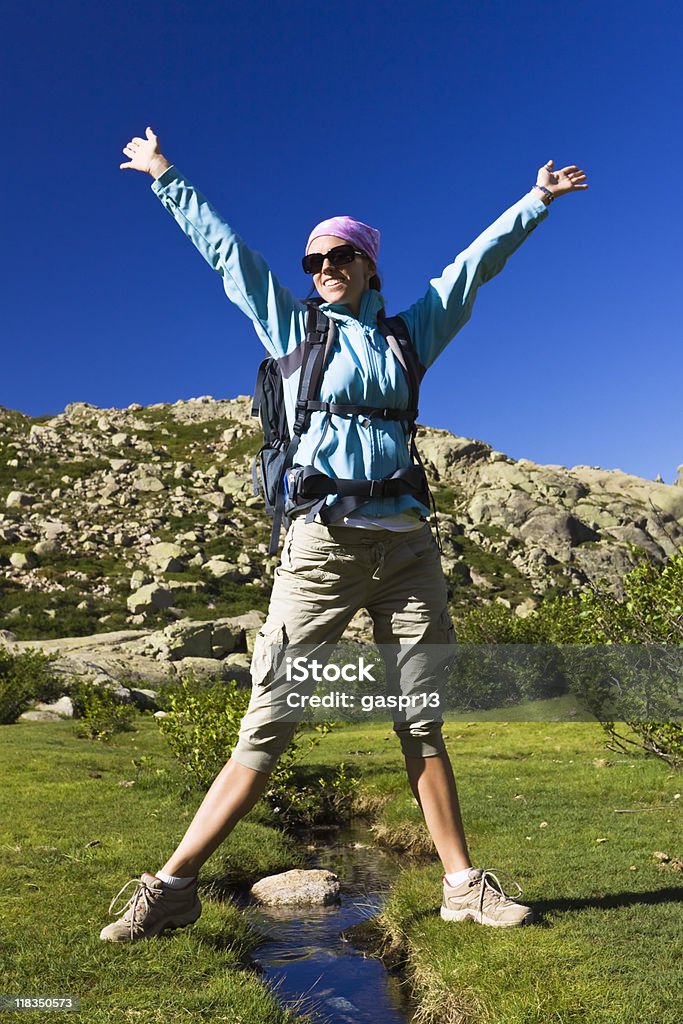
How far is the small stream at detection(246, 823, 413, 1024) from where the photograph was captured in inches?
173

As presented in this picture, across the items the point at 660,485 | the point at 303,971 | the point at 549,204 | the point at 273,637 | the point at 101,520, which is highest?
the point at 660,485

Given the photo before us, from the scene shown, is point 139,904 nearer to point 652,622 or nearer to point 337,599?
point 337,599

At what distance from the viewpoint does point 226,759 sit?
382 inches

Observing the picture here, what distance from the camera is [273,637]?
12.9ft

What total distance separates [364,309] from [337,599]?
4.86 ft

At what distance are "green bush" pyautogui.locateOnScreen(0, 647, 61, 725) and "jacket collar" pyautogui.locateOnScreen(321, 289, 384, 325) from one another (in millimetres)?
14675

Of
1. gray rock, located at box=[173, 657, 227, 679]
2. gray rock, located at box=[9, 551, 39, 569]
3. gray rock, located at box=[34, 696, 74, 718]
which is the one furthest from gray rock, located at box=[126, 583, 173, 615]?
gray rock, located at box=[34, 696, 74, 718]

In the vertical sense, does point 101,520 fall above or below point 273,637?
above

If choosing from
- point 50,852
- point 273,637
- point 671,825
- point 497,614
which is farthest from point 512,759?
point 497,614

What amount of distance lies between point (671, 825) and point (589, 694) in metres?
11.0

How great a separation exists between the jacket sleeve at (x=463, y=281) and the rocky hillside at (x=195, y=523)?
103ft

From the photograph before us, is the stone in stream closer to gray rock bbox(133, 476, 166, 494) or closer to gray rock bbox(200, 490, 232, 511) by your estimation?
gray rock bbox(200, 490, 232, 511)

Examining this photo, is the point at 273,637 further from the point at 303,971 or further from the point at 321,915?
the point at 321,915

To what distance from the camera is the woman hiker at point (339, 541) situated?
385 centimetres
